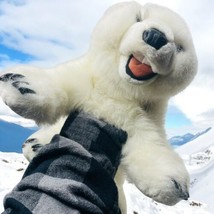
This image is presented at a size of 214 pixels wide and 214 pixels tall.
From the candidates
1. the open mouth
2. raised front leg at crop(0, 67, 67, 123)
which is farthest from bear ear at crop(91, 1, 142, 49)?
raised front leg at crop(0, 67, 67, 123)

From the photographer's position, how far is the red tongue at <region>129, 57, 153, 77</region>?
131 centimetres

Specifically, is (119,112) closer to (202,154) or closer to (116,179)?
(116,179)

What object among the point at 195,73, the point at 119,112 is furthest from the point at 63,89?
the point at 195,73

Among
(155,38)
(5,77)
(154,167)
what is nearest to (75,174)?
(154,167)

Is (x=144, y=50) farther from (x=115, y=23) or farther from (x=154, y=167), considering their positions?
(x=154, y=167)

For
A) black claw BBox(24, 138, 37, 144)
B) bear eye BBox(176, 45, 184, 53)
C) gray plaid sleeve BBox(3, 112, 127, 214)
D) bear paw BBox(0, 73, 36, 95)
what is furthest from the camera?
black claw BBox(24, 138, 37, 144)

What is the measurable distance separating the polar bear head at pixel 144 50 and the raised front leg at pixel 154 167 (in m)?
→ 0.15

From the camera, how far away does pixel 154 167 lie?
1.30 m

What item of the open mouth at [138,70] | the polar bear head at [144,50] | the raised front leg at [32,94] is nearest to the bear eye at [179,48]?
the polar bear head at [144,50]

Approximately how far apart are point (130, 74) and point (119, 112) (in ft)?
0.45

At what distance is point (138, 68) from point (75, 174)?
0.40 meters

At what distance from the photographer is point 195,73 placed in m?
1.42

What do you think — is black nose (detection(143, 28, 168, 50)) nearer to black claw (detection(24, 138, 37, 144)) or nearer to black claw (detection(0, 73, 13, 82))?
black claw (detection(0, 73, 13, 82))

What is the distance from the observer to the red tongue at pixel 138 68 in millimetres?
1307
